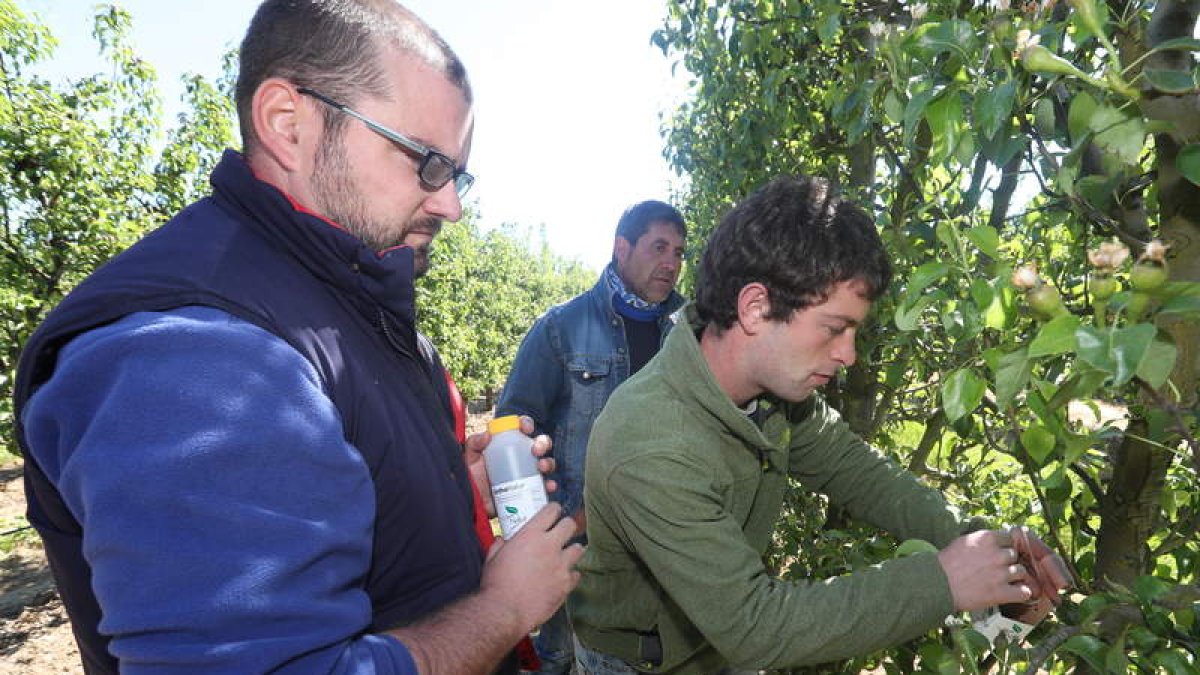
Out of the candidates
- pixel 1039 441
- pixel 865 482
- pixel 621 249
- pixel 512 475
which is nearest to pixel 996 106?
pixel 1039 441

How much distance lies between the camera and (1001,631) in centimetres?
148

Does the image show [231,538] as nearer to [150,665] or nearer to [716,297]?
[150,665]

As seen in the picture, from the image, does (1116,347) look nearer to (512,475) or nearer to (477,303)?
(512,475)

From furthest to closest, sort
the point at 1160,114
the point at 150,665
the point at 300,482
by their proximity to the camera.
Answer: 1. the point at 1160,114
2. the point at 300,482
3. the point at 150,665

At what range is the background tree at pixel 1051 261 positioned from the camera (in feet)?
2.88

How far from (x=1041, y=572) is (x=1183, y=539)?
0.54 meters

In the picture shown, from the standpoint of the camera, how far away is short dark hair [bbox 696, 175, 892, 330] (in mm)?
1827

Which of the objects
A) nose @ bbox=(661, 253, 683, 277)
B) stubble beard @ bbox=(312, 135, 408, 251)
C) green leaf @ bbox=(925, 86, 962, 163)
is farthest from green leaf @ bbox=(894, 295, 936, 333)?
nose @ bbox=(661, 253, 683, 277)

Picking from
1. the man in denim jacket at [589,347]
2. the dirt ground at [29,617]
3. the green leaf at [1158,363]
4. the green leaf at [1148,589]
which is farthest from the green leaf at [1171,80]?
the dirt ground at [29,617]

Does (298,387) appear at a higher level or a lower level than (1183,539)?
higher

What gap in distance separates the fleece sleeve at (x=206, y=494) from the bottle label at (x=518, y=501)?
591 millimetres

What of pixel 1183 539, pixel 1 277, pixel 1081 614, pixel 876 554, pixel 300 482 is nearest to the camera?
pixel 300 482

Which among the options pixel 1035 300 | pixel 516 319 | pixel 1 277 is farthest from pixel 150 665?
pixel 516 319

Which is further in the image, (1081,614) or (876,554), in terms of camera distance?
(876,554)
